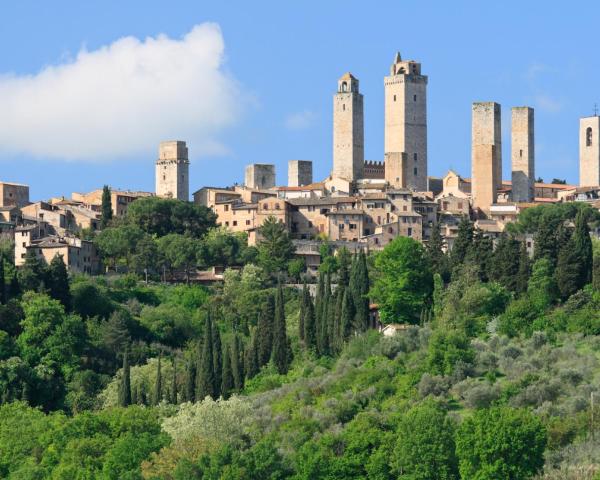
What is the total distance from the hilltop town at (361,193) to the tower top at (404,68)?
52mm

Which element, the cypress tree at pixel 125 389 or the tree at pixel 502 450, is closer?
the tree at pixel 502 450

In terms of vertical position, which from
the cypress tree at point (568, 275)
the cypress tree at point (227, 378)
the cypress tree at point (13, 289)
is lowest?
the cypress tree at point (227, 378)

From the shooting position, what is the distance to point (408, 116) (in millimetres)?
111875

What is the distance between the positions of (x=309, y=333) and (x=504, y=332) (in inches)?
303

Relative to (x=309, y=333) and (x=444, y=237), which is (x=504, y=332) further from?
(x=444, y=237)

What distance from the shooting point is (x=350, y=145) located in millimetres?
111438

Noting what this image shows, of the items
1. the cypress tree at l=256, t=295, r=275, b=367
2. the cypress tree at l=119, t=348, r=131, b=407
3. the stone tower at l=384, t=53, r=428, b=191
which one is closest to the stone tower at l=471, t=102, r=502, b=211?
the stone tower at l=384, t=53, r=428, b=191

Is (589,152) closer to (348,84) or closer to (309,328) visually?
(348,84)

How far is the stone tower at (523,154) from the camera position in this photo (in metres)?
108

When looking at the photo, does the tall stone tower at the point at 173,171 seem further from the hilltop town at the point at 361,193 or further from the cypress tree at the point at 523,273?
the cypress tree at the point at 523,273

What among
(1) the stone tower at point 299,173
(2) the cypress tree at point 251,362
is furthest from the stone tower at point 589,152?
(2) the cypress tree at point 251,362

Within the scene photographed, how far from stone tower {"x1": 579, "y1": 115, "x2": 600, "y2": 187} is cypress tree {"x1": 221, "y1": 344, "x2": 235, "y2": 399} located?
45723 mm

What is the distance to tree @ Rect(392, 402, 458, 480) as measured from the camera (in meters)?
55.1

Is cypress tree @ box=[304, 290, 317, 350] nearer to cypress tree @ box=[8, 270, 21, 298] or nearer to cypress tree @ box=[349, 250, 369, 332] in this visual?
cypress tree @ box=[349, 250, 369, 332]
